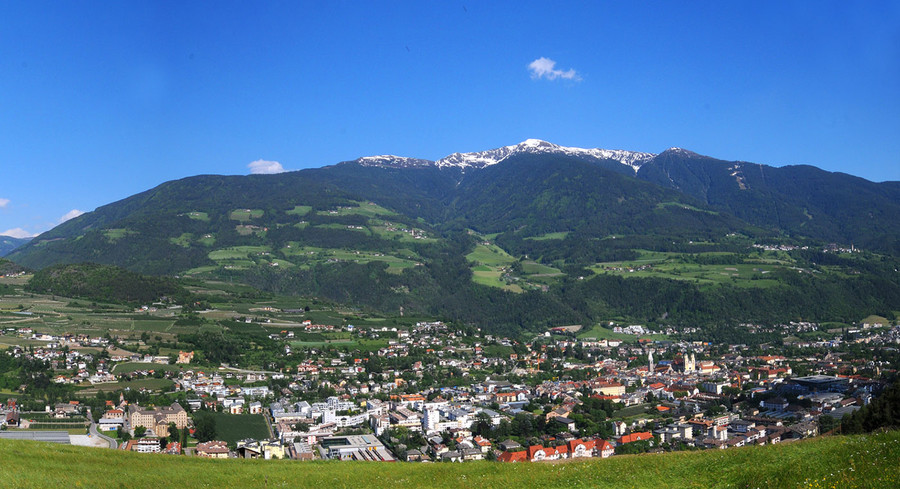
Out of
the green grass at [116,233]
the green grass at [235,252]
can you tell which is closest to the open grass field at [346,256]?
the green grass at [235,252]

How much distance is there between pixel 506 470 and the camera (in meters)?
15.4

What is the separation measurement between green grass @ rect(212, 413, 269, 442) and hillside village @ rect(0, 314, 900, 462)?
25cm

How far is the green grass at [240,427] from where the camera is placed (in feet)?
115

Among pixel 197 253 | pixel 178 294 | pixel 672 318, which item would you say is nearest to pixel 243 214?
pixel 197 253

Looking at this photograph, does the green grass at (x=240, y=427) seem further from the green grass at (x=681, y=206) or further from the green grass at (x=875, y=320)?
the green grass at (x=681, y=206)

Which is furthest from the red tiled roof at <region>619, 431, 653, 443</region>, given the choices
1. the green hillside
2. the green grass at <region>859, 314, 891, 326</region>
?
the green grass at <region>859, 314, 891, 326</region>

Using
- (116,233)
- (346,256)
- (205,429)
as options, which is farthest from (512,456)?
(116,233)

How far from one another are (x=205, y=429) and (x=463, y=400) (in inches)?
738

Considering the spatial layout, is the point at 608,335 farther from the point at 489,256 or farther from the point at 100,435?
the point at 100,435

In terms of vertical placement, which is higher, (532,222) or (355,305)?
(532,222)

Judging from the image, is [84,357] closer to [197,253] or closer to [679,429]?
[679,429]

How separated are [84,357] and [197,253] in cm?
7810

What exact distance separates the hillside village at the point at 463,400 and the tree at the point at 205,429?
0.26ft

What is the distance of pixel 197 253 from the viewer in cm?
12400
